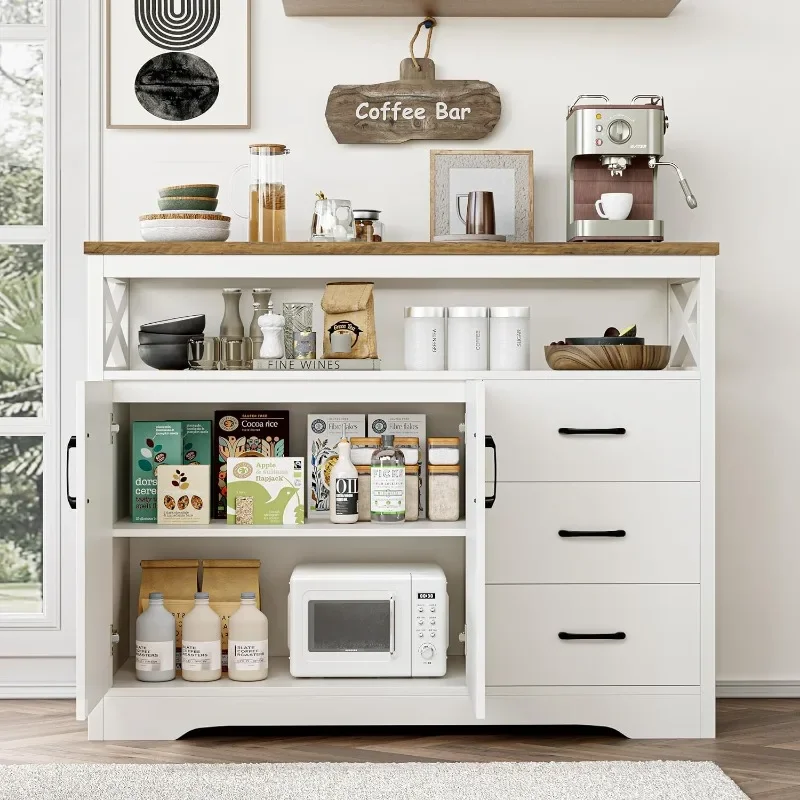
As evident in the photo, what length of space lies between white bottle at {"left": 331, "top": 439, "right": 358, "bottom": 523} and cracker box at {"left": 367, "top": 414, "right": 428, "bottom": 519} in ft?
0.67

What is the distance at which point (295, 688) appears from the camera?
2496 mm

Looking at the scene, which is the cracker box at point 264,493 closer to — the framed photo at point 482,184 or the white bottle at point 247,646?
the white bottle at point 247,646

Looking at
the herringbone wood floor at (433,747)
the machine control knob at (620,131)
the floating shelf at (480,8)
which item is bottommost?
the herringbone wood floor at (433,747)

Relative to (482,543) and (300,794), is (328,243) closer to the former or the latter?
(482,543)

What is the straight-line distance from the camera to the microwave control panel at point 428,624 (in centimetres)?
252

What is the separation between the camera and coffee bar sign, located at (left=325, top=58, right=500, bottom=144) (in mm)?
2805

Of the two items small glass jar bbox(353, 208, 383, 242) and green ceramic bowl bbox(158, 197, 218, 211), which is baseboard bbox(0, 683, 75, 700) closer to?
green ceramic bowl bbox(158, 197, 218, 211)

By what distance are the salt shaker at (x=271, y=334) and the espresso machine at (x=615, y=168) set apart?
2.67ft

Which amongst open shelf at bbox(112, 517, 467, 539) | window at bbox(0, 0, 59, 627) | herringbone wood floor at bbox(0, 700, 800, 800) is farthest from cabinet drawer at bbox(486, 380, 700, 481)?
window at bbox(0, 0, 59, 627)

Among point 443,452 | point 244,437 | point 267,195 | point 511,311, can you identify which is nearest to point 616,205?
point 511,311

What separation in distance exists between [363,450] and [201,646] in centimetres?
65

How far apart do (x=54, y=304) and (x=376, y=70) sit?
116cm

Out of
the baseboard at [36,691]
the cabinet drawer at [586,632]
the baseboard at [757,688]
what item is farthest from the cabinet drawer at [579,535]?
the baseboard at [36,691]

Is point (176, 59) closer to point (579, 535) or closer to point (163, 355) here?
point (163, 355)
